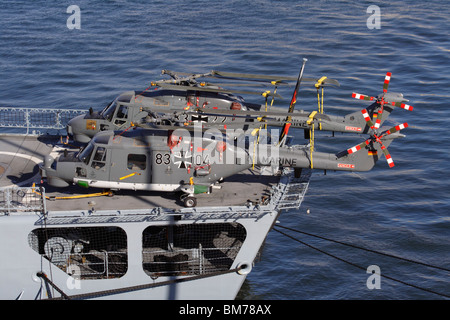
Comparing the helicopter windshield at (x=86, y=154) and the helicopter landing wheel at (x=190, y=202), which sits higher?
the helicopter windshield at (x=86, y=154)

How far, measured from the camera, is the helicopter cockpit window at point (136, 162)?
20.2 metres

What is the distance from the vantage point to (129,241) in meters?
19.5

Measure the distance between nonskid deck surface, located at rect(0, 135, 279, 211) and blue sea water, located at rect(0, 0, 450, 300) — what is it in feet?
21.5

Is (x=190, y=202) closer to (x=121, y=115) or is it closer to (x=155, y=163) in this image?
(x=155, y=163)

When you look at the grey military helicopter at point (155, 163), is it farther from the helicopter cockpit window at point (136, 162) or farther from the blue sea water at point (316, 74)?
the blue sea water at point (316, 74)

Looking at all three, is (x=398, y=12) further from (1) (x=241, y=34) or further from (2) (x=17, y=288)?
(2) (x=17, y=288)

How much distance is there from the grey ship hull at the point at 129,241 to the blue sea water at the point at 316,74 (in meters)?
6.28
